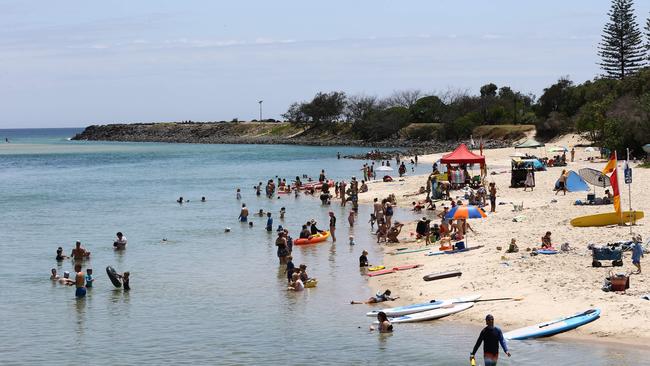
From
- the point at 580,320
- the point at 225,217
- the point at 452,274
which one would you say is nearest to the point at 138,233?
the point at 225,217

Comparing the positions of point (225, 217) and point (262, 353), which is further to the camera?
point (225, 217)

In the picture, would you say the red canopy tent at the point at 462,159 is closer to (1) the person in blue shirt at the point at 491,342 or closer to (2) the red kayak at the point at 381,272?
(2) the red kayak at the point at 381,272

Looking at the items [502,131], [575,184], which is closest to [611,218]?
[575,184]

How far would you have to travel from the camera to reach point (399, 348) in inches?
665

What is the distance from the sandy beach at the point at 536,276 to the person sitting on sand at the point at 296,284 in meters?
1.89

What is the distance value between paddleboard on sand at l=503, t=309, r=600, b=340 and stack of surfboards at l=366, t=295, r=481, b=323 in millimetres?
2222

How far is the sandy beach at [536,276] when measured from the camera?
17047 mm

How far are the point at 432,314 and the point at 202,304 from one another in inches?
234

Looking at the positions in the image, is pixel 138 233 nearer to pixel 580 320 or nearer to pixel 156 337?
pixel 156 337

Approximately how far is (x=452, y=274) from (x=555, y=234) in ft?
16.0

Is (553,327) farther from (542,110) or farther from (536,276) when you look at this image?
(542,110)

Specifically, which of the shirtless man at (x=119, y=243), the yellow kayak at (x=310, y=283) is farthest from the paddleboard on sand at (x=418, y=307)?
the shirtless man at (x=119, y=243)

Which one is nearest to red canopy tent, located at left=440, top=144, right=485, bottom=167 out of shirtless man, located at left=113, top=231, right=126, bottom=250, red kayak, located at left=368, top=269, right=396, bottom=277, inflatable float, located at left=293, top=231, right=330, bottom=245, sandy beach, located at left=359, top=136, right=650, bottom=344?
sandy beach, located at left=359, top=136, right=650, bottom=344

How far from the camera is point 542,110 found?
96000 mm
